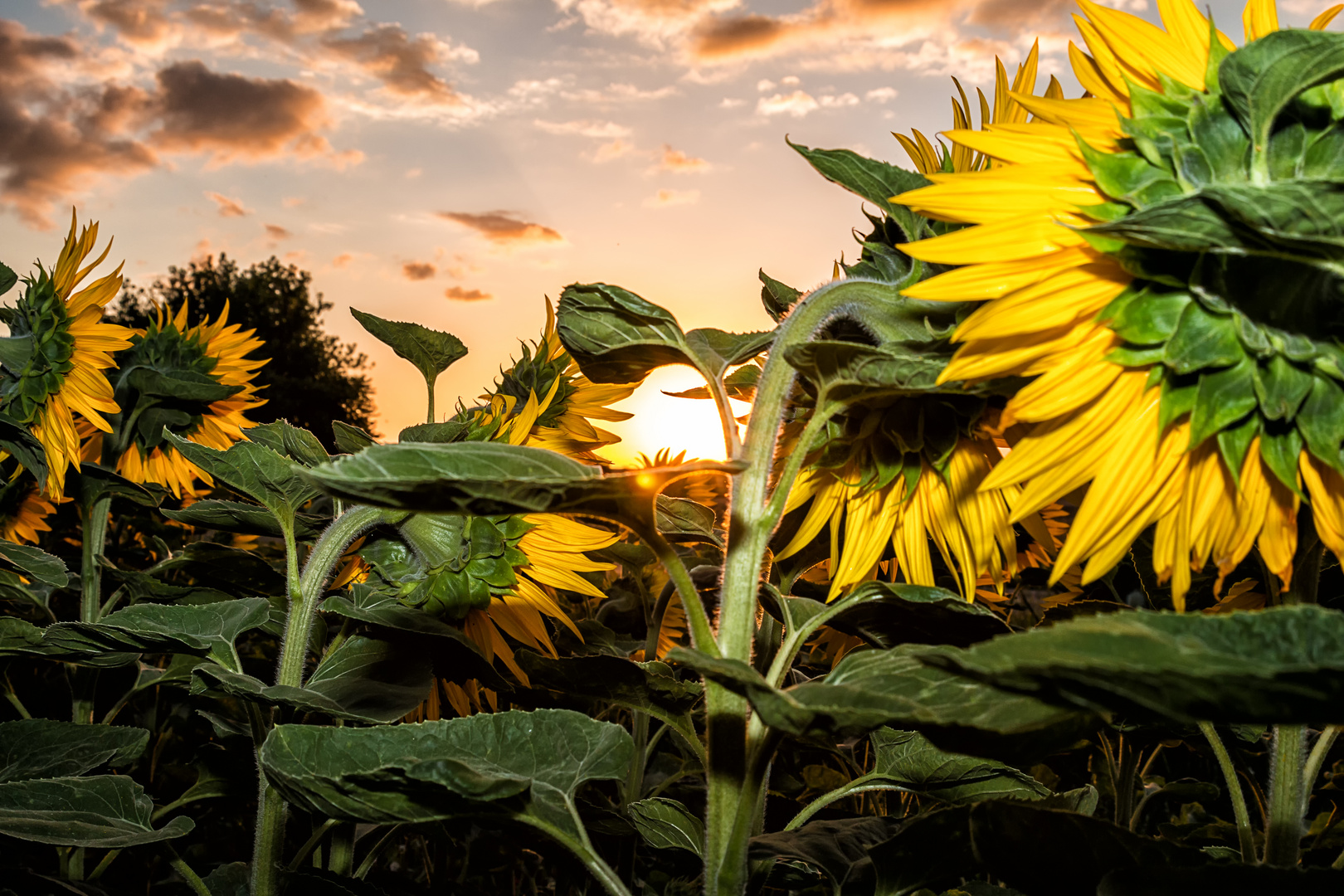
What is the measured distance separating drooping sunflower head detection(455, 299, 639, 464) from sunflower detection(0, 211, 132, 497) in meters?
0.71

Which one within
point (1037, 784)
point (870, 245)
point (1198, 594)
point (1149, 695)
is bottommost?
point (1037, 784)

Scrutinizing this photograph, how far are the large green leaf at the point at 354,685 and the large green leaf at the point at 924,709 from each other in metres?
0.51

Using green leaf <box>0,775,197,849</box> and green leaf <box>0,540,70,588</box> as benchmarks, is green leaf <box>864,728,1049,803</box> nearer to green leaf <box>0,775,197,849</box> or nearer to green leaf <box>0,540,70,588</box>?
green leaf <box>0,775,197,849</box>

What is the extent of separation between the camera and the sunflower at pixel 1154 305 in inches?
20.1

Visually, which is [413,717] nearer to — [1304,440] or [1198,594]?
[1198,594]

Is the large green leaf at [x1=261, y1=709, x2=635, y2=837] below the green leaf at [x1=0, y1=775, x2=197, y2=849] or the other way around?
the other way around

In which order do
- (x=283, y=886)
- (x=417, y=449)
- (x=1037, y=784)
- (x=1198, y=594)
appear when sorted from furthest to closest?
(x=1198, y=594) < (x=283, y=886) < (x=1037, y=784) < (x=417, y=449)

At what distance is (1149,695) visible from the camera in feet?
1.11

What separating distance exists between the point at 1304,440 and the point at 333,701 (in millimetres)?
842

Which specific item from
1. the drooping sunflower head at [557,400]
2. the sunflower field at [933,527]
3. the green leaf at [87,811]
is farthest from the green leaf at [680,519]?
the green leaf at [87,811]

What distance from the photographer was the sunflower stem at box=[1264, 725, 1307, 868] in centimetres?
87

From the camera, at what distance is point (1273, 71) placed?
1.52 feet

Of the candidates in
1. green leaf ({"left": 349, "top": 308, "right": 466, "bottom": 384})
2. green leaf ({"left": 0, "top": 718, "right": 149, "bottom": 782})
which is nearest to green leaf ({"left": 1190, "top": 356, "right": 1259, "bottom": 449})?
green leaf ({"left": 349, "top": 308, "right": 466, "bottom": 384})

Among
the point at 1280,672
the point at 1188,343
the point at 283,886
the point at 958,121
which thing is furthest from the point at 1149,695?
the point at 283,886
